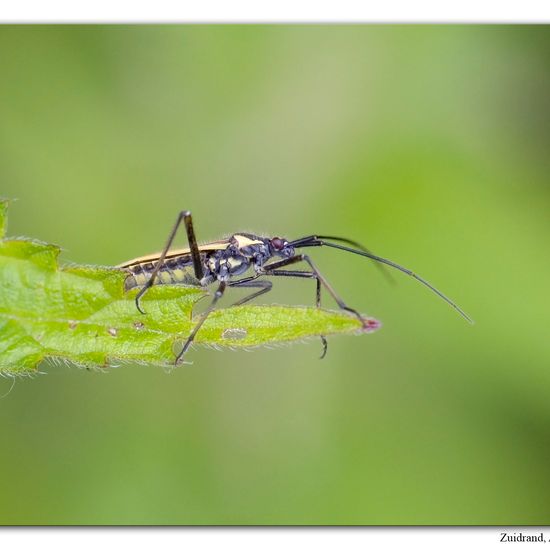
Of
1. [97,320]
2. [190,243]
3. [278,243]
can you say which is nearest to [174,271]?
[190,243]

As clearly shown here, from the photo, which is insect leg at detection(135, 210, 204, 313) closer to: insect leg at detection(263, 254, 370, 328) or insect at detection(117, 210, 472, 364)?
insect at detection(117, 210, 472, 364)

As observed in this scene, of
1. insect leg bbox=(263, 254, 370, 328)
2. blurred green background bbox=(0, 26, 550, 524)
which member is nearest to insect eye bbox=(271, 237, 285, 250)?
insect leg bbox=(263, 254, 370, 328)

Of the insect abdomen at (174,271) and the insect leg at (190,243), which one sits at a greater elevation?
the insect leg at (190,243)

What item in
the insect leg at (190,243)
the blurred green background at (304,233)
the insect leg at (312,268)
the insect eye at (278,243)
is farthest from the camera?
the blurred green background at (304,233)

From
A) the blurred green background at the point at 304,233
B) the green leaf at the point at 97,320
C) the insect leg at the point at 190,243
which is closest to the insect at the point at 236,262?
the insect leg at the point at 190,243

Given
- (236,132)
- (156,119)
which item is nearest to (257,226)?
(236,132)

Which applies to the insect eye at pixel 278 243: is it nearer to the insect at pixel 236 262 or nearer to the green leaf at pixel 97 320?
the insect at pixel 236 262
